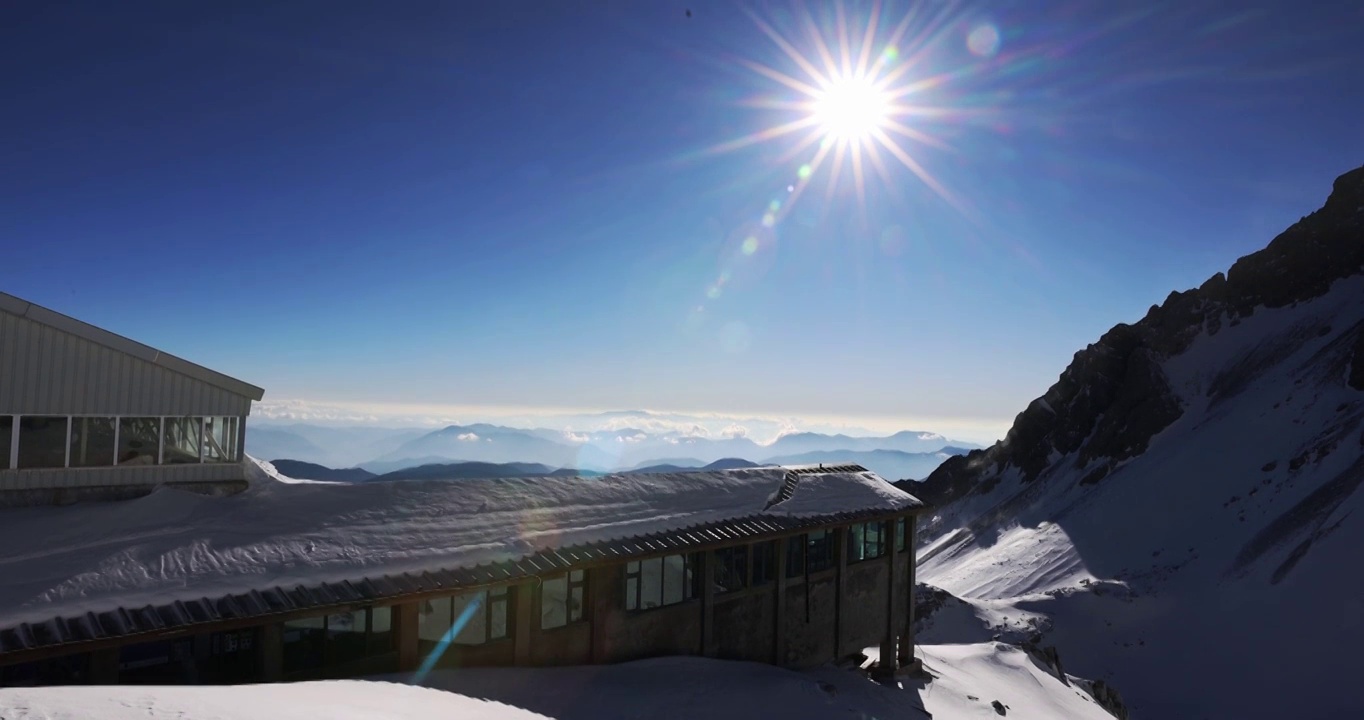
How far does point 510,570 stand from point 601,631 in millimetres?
3421

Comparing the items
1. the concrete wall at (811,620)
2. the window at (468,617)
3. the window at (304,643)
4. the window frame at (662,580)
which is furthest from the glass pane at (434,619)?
the concrete wall at (811,620)

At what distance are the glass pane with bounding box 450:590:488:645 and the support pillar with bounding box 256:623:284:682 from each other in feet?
9.84

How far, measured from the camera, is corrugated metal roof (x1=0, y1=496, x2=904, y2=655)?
9.67 m

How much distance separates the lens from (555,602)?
15633 mm

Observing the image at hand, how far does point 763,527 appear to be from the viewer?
18859 mm

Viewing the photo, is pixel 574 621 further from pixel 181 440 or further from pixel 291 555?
pixel 181 440

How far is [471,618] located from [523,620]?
1.06 meters

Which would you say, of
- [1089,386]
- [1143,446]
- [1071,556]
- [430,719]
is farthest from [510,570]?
[1089,386]

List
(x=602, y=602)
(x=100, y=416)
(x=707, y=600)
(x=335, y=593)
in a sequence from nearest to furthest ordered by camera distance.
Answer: (x=335, y=593)
(x=100, y=416)
(x=602, y=602)
(x=707, y=600)

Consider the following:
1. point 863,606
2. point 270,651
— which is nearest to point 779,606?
point 863,606

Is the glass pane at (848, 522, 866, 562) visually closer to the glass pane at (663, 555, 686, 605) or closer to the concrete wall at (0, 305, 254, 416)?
the glass pane at (663, 555, 686, 605)

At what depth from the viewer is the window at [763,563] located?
1975 cm

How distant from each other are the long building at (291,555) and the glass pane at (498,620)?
4 cm

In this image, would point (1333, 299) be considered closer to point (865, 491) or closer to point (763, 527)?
point (865, 491)
